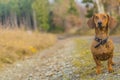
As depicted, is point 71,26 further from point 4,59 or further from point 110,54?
point 110,54

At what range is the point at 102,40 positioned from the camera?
28.5 ft

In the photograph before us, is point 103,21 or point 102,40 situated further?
point 102,40

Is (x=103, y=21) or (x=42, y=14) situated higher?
(x=103, y=21)

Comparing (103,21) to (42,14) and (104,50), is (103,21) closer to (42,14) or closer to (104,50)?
(104,50)

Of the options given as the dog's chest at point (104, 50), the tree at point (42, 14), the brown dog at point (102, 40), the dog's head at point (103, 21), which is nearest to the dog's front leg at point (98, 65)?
the brown dog at point (102, 40)

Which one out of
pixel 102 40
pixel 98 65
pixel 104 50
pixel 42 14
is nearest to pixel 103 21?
pixel 102 40

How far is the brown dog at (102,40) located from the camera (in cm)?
860

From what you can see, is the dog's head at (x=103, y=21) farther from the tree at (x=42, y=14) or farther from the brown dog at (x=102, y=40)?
the tree at (x=42, y=14)

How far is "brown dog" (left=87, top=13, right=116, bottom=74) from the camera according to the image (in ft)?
28.2

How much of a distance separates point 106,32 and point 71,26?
7294cm

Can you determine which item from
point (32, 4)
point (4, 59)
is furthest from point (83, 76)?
point (32, 4)

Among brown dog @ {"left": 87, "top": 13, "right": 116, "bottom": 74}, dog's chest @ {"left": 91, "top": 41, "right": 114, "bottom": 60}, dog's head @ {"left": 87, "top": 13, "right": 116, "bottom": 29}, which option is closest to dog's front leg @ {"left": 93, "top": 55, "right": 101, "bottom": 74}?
brown dog @ {"left": 87, "top": 13, "right": 116, "bottom": 74}

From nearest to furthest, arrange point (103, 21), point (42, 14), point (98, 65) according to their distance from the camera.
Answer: point (103, 21), point (98, 65), point (42, 14)

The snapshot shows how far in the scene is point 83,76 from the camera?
9148 millimetres
